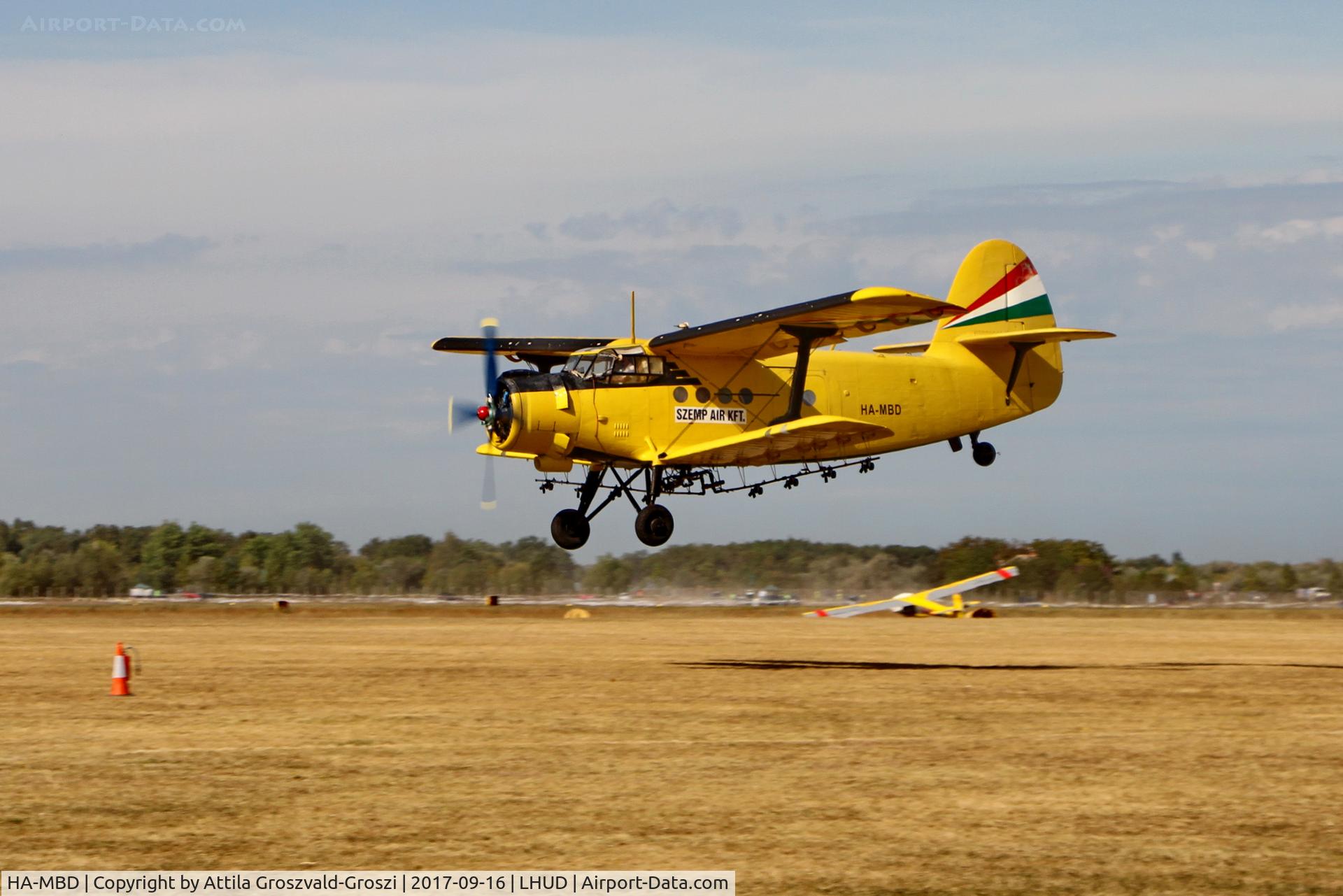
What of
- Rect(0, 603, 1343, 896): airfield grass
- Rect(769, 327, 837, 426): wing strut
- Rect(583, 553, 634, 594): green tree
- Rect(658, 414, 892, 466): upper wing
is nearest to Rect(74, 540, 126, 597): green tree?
Rect(583, 553, 634, 594): green tree

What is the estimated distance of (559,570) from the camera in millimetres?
60875

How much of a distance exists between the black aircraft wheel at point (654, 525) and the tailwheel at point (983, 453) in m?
8.21

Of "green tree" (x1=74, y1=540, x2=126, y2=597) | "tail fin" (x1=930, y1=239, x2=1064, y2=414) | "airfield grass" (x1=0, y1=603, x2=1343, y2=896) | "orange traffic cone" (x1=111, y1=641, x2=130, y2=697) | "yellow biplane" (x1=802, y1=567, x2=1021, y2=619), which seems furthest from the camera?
"green tree" (x1=74, y1=540, x2=126, y2=597)

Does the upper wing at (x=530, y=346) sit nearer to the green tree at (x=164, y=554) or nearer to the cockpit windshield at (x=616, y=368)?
the cockpit windshield at (x=616, y=368)

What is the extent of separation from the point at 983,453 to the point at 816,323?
684 centimetres

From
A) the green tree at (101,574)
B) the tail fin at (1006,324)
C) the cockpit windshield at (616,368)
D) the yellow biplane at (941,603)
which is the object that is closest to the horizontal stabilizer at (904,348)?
the tail fin at (1006,324)

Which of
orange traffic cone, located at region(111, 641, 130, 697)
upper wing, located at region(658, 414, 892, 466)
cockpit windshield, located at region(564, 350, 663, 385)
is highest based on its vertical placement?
cockpit windshield, located at region(564, 350, 663, 385)

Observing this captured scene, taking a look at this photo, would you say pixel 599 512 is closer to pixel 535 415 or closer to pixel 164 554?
pixel 535 415

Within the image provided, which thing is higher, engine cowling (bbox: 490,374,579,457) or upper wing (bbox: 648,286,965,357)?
upper wing (bbox: 648,286,965,357)

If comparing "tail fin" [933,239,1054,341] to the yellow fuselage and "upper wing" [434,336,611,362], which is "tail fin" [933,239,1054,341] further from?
"upper wing" [434,336,611,362]

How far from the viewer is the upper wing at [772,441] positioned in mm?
30297

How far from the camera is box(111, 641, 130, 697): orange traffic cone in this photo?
912 inches

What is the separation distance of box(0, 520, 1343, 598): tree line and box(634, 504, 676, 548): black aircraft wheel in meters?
29.1

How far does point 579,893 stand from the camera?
12125mm
